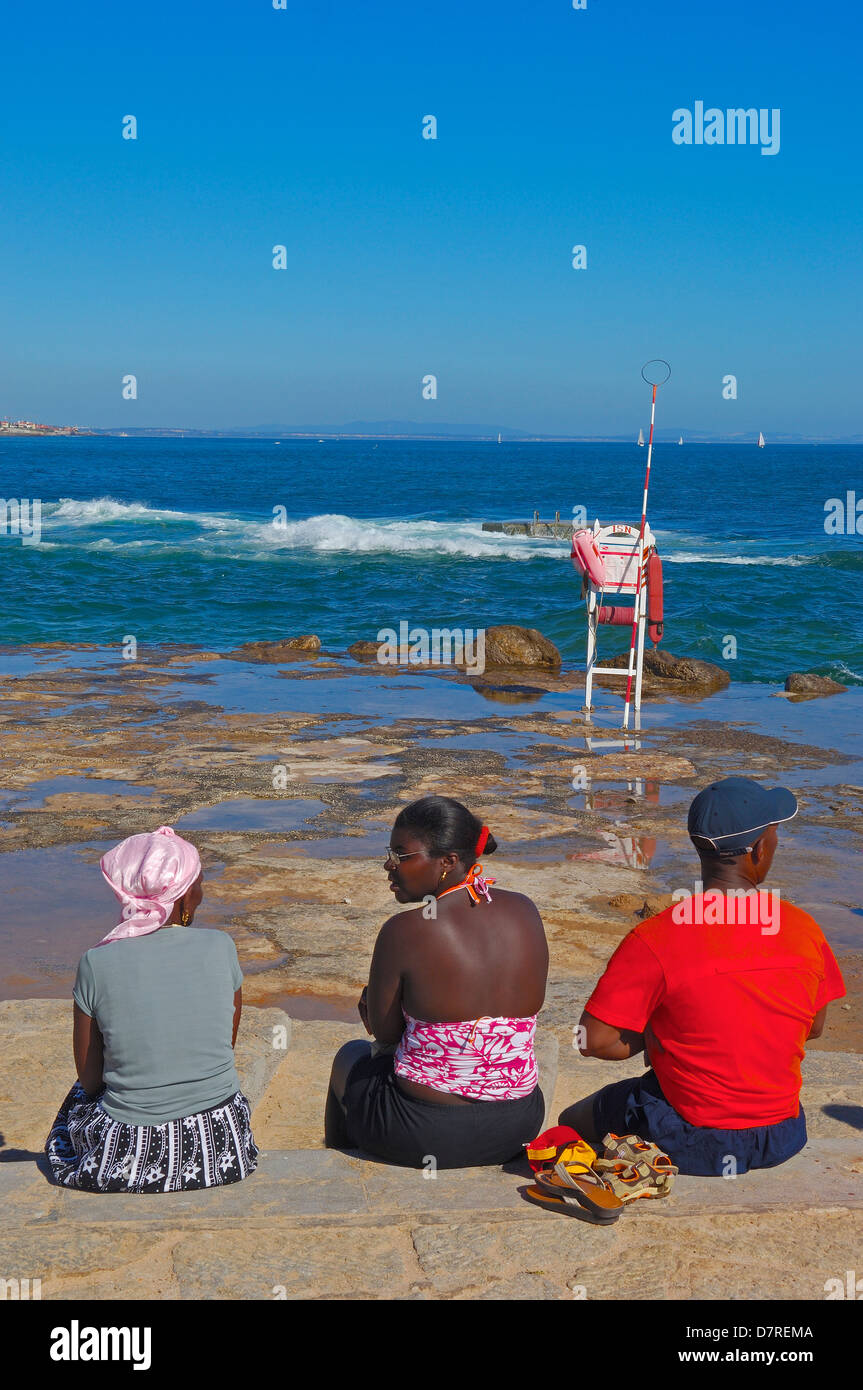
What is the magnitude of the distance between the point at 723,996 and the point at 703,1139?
455mm

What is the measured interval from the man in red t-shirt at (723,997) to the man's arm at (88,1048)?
127cm

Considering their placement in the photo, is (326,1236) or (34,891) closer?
(326,1236)

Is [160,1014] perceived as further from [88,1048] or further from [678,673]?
[678,673]

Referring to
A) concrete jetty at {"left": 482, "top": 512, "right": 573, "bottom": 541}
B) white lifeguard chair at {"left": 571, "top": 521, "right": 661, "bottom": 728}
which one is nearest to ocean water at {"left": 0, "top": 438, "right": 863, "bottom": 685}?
concrete jetty at {"left": 482, "top": 512, "right": 573, "bottom": 541}

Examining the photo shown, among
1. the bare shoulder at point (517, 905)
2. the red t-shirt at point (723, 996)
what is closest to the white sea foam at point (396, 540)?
the bare shoulder at point (517, 905)

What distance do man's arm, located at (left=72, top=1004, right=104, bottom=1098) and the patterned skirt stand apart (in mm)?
105

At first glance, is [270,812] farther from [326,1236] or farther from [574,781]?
[326,1236]

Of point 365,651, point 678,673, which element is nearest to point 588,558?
point 678,673

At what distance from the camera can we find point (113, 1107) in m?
3.35

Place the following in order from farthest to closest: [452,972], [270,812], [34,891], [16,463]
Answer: [16,463] → [270,812] → [34,891] → [452,972]

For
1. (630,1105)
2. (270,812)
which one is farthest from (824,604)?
(630,1105)

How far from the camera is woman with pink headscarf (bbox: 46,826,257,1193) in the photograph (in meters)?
3.25

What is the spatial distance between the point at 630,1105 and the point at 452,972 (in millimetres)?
607

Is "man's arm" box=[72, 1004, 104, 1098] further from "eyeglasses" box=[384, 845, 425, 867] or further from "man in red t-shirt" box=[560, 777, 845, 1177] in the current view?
"man in red t-shirt" box=[560, 777, 845, 1177]
